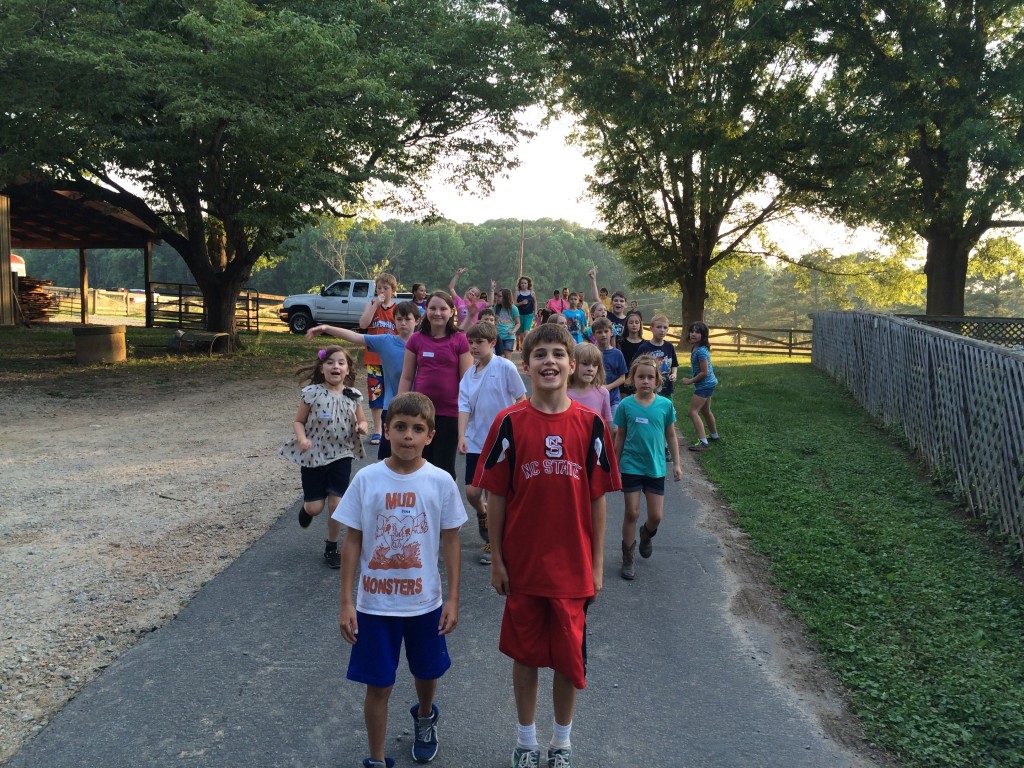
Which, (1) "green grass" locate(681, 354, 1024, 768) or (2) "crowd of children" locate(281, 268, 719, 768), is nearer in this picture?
(2) "crowd of children" locate(281, 268, 719, 768)

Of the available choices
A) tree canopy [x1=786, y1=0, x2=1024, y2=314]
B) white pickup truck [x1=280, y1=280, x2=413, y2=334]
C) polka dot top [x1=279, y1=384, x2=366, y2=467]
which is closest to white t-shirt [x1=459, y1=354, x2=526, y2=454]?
polka dot top [x1=279, y1=384, x2=366, y2=467]

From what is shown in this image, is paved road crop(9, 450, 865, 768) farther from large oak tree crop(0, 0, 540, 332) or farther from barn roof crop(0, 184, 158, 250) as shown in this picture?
barn roof crop(0, 184, 158, 250)

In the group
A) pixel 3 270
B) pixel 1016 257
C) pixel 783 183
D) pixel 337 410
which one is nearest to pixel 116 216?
pixel 3 270

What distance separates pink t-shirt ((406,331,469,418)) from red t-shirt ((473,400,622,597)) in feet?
8.47

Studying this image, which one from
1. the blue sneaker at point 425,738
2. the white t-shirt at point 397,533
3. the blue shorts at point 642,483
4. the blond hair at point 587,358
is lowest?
the blue sneaker at point 425,738

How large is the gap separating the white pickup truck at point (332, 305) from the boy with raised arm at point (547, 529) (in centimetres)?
2742

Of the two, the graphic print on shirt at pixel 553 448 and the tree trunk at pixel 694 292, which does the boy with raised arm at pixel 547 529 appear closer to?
the graphic print on shirt at pixel 553 448

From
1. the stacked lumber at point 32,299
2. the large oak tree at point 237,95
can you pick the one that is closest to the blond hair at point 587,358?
the large oak tree at point 237,95

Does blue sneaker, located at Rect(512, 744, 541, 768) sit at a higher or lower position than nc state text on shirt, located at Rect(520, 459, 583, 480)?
lower

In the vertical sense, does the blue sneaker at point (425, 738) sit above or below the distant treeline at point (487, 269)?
below

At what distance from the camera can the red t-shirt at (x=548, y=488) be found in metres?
3.12

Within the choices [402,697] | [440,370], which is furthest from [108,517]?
[402,697]

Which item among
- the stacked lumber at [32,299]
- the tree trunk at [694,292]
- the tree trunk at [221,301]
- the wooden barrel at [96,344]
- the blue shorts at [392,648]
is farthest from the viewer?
the tree trunk at [694,292]

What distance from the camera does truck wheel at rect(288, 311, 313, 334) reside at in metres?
30.6
